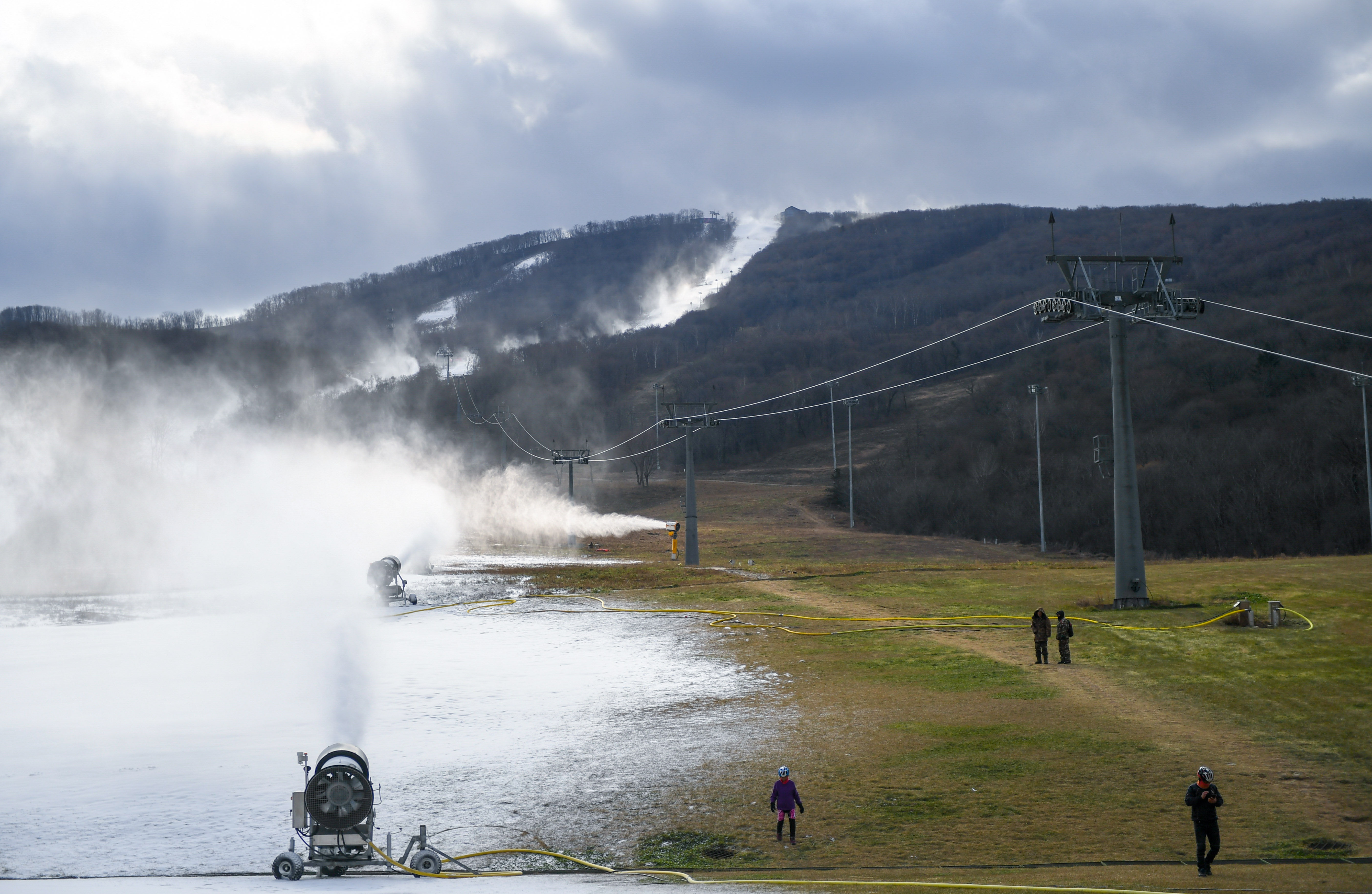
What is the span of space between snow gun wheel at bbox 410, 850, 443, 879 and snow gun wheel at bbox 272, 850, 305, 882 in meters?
1.57

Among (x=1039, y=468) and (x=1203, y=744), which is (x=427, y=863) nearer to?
(x=1203, y=744)

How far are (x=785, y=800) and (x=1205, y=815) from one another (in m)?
5.74

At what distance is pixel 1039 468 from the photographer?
7369cm

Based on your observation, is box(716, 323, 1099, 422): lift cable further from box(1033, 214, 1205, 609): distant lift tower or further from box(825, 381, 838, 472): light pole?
box(1033, 214, 1205, 609): distant lift tower

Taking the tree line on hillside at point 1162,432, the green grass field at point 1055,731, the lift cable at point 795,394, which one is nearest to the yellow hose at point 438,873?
the green grass field at point 1055,731

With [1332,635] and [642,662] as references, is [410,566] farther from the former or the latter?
[1332,635]

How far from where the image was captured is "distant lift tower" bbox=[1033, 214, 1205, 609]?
112 ft

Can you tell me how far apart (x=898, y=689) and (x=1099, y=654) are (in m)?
7.07

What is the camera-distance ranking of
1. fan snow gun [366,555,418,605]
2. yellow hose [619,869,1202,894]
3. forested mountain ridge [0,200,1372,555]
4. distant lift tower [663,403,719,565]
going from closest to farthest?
1. yellow hose [619,869,1202,894]
2. fan snow gun [366,555,418,605]
3. distant lift tower [663,403,719,565]
4. forested mountain ridge [0,200,1372,555]

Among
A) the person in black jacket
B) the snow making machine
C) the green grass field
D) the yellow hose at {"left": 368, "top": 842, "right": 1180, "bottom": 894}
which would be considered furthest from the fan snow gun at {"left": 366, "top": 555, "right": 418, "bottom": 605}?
the person in black jacket

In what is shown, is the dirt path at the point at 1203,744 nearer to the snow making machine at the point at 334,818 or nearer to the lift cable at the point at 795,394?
the snow making machine at the point at 334,818

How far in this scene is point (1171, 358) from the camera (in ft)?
494

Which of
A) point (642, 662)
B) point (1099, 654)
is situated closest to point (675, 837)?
point (642, 662)

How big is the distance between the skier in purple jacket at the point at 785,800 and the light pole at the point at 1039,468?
184ft
